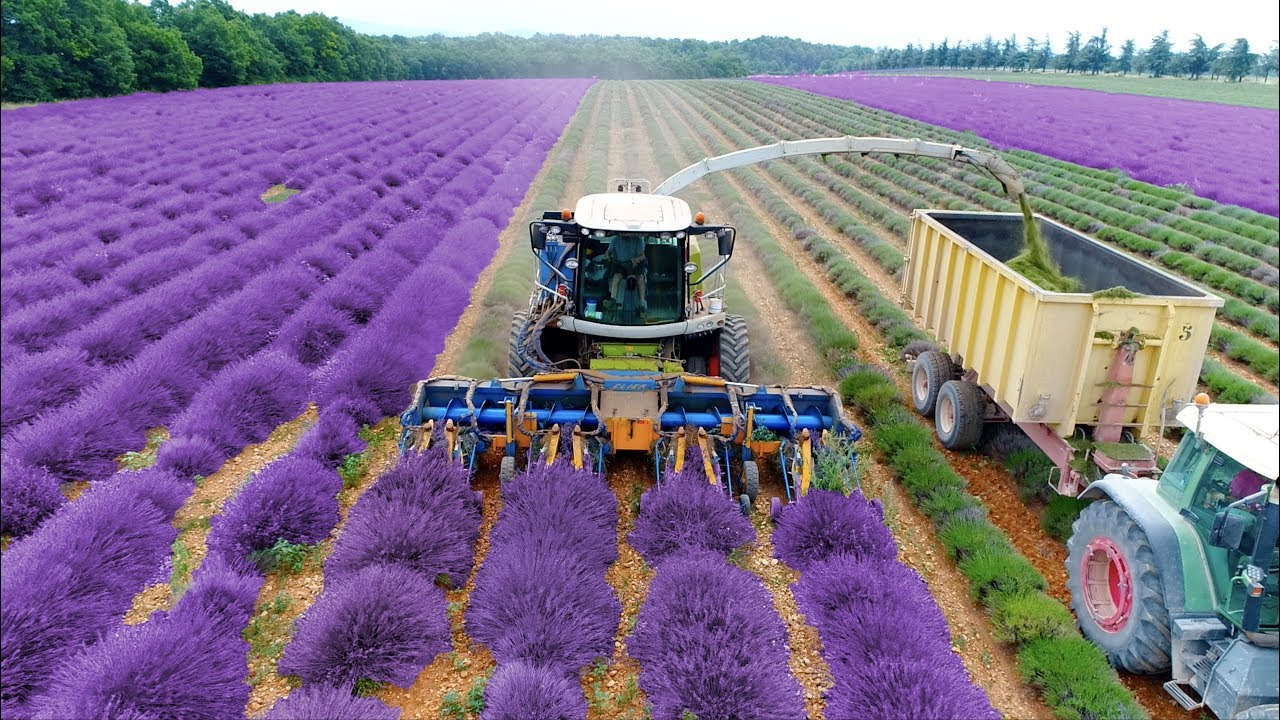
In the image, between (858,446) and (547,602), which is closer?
(547,602)

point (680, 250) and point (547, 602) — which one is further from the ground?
point (680, 250)

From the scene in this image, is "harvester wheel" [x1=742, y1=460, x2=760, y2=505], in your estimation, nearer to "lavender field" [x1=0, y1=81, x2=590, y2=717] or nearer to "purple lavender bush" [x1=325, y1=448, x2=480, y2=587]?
"purple lavender bush" [x1=325, y1=448, x2=480, y2=587]

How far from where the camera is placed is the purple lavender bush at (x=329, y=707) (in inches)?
182

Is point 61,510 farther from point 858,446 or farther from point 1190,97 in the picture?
point 1190,97

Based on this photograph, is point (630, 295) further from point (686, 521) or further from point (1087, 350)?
point (1087, 350)

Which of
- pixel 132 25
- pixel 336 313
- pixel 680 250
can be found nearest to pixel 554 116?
pixel 132 25

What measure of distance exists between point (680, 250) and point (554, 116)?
38092 millimetres

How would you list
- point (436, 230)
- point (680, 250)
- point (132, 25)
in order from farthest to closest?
point (132, 25)
point (436, 230)
point (680, 250)

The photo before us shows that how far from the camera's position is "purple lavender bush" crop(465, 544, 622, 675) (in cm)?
533

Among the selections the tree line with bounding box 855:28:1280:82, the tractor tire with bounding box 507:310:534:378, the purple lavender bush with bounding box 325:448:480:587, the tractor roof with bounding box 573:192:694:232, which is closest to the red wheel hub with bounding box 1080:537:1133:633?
the tractor roof with bounding box 573:192:694:232

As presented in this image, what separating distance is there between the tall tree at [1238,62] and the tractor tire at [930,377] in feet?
268

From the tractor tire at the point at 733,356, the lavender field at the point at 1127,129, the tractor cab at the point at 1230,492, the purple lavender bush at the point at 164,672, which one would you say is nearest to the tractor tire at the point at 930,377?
the tractor tire at the point at 733,356

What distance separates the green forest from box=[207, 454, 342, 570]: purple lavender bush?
3491mm

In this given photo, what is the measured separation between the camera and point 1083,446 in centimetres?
672
